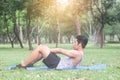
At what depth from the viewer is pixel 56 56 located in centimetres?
1188

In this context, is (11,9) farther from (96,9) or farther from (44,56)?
(44,56)

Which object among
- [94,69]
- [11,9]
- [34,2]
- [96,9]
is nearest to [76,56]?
[94,69]

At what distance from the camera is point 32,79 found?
31.0ft

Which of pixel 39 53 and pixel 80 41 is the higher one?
pixel 80 41

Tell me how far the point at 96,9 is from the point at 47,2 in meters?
11.1

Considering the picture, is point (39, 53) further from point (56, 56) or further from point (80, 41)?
point (80, 41)

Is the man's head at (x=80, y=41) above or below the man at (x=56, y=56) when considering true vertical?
above

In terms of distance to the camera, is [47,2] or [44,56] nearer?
[44,56]

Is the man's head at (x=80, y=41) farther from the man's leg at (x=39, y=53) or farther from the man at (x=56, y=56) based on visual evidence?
the man's leg at (x=39, y=53)

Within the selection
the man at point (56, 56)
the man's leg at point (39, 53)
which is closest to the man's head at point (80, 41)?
the man at point (56, 56)

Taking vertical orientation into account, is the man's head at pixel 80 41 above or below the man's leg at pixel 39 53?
above

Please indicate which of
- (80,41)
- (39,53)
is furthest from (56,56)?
(80,41)

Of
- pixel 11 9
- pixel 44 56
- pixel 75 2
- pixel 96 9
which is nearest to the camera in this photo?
pixel 44 56

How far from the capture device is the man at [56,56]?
11.8m
